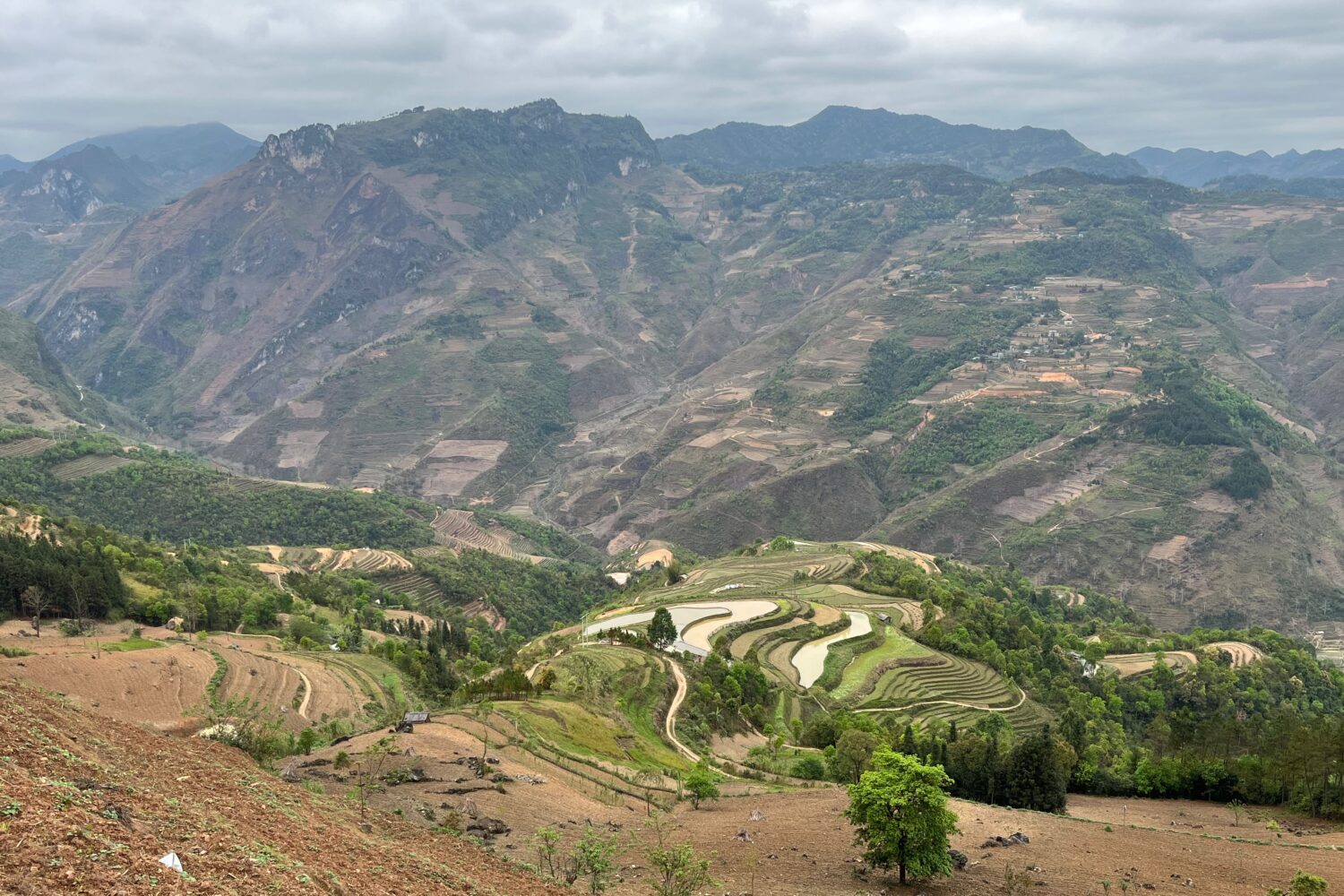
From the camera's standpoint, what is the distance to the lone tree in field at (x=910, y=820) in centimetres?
3419

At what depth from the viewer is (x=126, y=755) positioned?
29359 mm

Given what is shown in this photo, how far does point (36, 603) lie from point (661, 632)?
154 ft

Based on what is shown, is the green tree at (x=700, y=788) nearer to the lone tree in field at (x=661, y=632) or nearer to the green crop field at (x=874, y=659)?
the green crop field at (x=874, y=659)

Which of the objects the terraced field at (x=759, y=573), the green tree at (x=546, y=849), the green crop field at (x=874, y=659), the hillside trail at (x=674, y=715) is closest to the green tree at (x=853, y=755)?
the hillside trail at (x=674, y=715)

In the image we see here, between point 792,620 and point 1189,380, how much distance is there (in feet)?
434

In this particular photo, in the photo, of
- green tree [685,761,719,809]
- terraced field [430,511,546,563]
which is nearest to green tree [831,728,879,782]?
green tree [685,761,719,809]

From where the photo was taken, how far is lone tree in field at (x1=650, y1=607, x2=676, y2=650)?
8531 cm

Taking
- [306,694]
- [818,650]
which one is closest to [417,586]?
[818,650]

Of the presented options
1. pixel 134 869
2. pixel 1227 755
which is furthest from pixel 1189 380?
pixel 134 869

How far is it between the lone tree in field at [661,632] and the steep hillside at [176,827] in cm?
5172

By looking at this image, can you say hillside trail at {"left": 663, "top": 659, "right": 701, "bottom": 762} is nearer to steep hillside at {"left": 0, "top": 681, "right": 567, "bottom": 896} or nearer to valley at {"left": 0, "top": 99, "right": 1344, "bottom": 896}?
valley at {"left": 0, "top": 99, "right": 1344, "bottom": 896}

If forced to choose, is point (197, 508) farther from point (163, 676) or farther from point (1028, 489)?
point (1028, 489)

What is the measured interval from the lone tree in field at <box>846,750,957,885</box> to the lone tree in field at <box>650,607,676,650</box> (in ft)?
166

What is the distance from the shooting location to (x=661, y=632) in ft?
281
